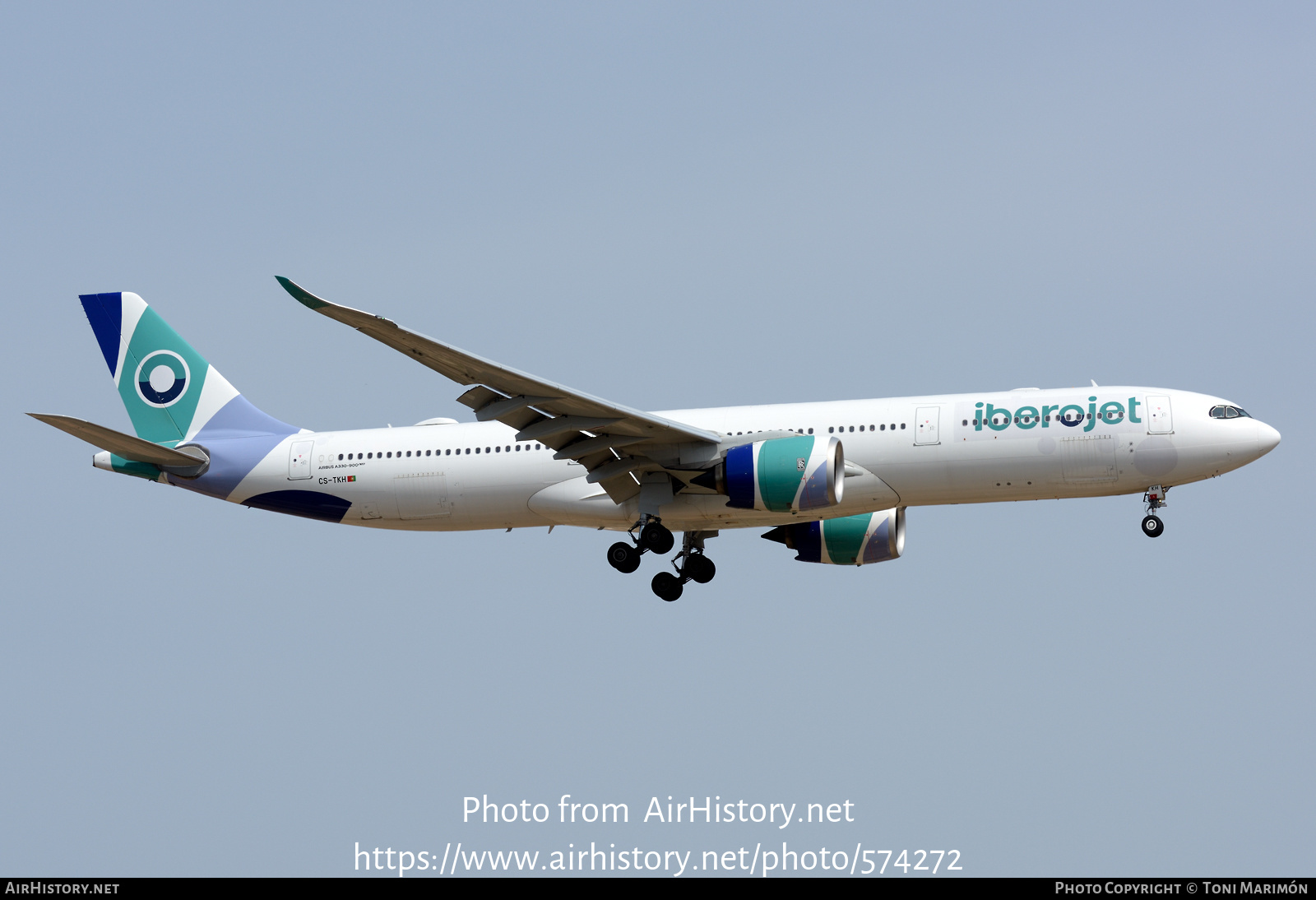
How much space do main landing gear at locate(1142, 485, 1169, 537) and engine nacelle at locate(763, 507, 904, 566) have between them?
6455 mm

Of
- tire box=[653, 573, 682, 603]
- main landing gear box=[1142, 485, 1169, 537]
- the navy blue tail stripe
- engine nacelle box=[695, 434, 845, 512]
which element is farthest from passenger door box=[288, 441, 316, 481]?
main landing gear box=[1142, 485, 1169, 537]

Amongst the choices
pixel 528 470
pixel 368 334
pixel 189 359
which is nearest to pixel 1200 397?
pixel 528 470

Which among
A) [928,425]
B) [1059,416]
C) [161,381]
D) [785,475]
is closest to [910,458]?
[928,425]

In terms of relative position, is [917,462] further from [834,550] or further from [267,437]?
[267,437]

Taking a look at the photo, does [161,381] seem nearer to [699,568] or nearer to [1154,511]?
[699,568]

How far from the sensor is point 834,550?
39.0 meters

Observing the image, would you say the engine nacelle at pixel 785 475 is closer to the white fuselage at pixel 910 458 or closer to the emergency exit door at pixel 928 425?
the white fuselage at pixel 910 458

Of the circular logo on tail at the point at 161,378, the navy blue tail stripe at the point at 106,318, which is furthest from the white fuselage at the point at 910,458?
the navy blue tail stripe at the point at 106,318

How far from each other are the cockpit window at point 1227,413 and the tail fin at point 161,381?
22.2 metres

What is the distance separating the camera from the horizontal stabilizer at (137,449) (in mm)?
34156

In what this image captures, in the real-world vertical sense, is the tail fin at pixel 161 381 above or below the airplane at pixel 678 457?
above

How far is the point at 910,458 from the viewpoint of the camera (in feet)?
111

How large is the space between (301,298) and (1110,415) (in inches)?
688

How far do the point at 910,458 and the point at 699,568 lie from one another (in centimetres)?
693
